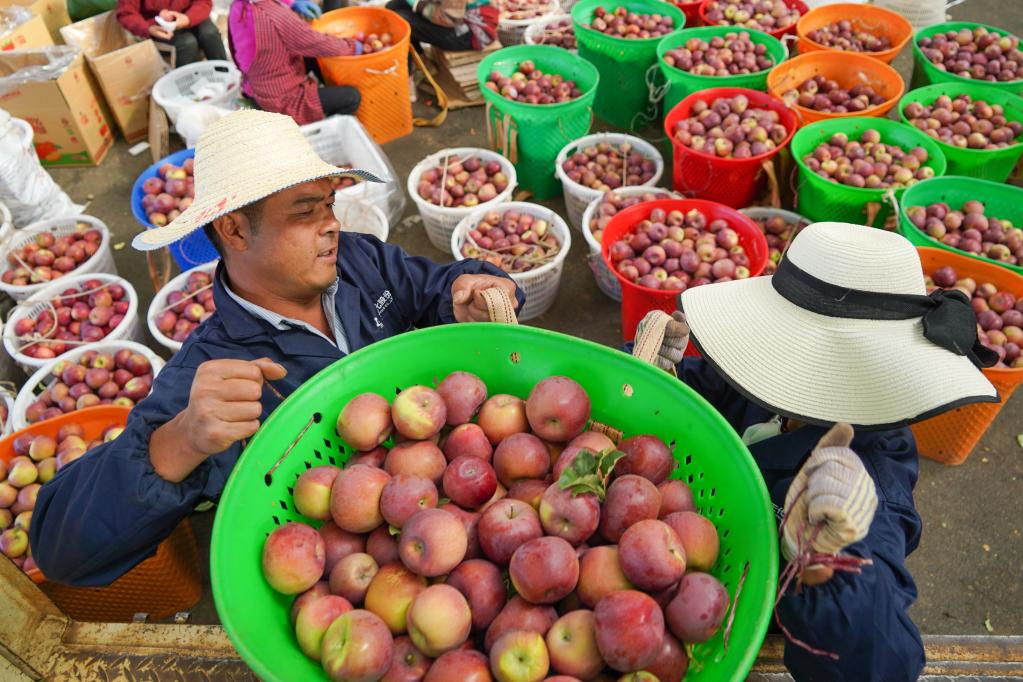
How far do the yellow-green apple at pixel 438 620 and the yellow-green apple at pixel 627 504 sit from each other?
1.06ft

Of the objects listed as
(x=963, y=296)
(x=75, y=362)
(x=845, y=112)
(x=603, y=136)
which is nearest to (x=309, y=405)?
(x=963, y=296)

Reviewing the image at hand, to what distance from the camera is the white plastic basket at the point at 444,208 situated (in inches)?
153

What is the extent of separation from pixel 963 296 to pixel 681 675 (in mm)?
1063

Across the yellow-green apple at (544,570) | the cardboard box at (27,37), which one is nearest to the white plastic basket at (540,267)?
the yellow-green apple at (544,570)

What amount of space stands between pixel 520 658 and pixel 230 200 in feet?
4.31

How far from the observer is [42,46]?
4.78 metres

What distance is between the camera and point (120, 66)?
16.3ft

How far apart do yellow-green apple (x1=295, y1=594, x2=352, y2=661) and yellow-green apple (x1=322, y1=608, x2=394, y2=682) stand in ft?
0.08

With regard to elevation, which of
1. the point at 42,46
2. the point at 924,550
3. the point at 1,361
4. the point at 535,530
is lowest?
the point at 924,550

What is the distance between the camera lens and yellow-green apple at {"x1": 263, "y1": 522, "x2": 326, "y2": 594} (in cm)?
123

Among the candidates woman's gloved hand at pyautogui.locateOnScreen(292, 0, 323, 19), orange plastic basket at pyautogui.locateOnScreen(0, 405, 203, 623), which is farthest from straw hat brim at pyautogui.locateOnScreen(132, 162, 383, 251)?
woman's gloved hand at pyautogui.locateOnScreen(292, 0, 323, 19)

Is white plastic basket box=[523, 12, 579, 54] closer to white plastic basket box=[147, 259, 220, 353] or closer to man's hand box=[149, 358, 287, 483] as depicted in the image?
white plastic basket box=[147, 259, 220, 353]

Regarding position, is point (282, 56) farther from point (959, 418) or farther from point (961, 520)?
point (961, 520)

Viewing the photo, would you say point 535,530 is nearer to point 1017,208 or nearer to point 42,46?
point 1017,208
